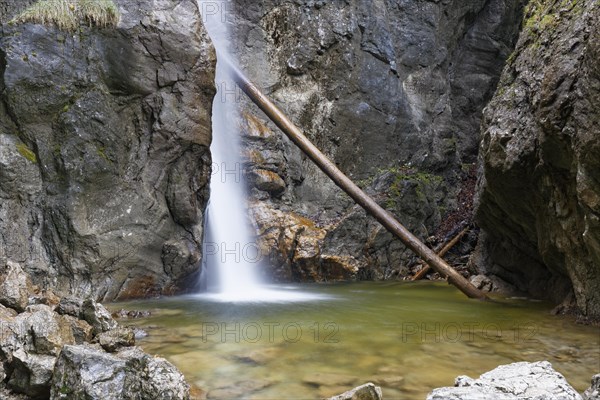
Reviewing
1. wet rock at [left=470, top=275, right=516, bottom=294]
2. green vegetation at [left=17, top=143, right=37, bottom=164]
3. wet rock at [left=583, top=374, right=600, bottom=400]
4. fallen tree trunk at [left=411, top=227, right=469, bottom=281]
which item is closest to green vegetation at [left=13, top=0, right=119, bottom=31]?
green vegetation at [left=17, top=143, right=37, bottom=164]

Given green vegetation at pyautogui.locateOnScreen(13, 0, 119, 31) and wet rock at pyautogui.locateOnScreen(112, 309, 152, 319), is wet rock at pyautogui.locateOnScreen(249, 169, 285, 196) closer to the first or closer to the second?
green vegetation at pyautogui.locateOnScreen(13, 0, 119, 31)

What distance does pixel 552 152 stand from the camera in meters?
5.47

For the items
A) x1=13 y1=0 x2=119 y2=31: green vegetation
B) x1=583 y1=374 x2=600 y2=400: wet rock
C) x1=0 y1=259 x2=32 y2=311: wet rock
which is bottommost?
x1=583 y1=374 x2=600 y2=400: wet rock

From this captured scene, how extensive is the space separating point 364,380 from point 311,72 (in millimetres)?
9454

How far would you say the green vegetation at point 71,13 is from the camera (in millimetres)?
6648

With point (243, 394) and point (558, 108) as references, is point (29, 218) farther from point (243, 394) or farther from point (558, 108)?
point (558, 108)

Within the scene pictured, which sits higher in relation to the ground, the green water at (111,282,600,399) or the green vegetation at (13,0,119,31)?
the green vegetation at (13,0,119,31)

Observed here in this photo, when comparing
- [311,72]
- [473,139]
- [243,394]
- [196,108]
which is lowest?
[243,394]

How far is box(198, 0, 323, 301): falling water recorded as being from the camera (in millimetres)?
8609

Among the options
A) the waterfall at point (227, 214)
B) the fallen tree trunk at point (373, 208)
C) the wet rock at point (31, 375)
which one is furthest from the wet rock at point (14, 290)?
the fallen tree trunk at point (373, 208)

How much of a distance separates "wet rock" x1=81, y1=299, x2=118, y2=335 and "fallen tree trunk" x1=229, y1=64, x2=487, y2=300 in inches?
207

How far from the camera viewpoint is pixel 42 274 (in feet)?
20.9

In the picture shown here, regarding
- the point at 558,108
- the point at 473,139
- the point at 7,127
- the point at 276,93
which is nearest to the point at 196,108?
the point at 7,127

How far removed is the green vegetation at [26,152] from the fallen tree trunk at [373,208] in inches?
171
